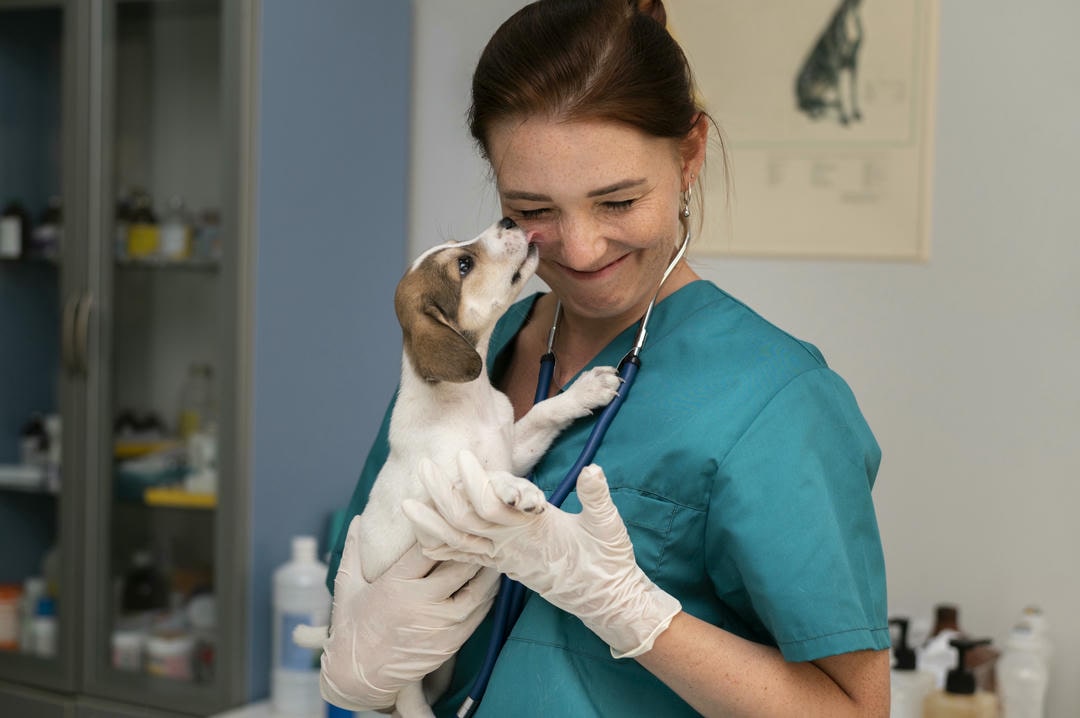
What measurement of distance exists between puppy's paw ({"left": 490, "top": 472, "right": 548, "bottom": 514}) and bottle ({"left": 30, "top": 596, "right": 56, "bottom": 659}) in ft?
6.94

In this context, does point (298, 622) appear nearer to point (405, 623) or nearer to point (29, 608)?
point (29, 608)

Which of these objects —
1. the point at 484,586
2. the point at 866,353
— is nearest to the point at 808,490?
the point at 484,586

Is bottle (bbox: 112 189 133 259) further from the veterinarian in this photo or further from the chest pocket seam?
the chest pocket seam

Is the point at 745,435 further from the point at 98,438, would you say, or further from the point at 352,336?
the point at 98,438

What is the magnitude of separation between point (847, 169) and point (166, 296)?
5.30ft

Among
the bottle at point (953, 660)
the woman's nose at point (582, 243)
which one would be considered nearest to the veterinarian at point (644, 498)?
the woman's nose at point (582, 243)

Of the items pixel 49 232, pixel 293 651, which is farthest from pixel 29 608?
pixel 49 232

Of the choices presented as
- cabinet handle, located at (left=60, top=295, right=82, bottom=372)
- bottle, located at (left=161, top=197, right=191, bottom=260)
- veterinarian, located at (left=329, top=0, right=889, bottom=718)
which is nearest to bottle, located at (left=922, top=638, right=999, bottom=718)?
veterinarian, located at (left=329, top=0, right=889, bottom=718)

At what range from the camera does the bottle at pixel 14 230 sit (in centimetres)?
281

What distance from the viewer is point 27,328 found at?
2805 mm

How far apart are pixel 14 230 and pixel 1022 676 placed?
2589 millimetres

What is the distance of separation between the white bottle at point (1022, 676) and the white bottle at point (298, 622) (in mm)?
1374

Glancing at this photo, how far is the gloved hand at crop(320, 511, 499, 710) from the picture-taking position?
3.73 feet

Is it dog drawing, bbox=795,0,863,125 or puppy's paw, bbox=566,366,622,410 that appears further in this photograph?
dog drawing, bbox=795,0,863,125
